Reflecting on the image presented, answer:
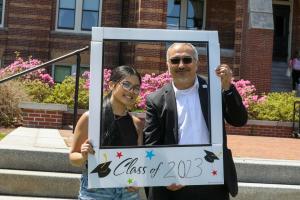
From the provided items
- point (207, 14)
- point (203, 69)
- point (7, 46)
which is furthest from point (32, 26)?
point (203, 69)

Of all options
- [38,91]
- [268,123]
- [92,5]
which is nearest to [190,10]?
[92,5]

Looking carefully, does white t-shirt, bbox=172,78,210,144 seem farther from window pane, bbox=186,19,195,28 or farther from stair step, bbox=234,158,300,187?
window pane, bbox=186,19,195,28

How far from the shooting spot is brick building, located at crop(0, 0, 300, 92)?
60.9ft

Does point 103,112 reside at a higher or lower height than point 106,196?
higher

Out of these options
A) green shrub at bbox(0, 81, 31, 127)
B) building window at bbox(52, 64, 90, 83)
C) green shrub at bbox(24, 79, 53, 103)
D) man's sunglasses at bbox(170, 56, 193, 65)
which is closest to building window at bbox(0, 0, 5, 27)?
building window at bbox(52, 64, 90, 83)

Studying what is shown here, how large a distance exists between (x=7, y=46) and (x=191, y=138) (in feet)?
60.1

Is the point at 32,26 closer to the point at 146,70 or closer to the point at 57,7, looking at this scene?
the point at 57,7

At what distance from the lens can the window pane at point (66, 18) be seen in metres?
21.1

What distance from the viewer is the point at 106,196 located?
10.2 feet

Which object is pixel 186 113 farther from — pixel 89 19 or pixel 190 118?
pixel 89 19

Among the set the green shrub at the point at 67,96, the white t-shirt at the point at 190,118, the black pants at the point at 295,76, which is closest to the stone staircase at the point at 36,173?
the white t-shirt at the point at 190,118

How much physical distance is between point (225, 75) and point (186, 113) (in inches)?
12.9

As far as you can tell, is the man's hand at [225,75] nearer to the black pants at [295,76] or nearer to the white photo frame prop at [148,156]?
the white photo frame prop at [148,156]

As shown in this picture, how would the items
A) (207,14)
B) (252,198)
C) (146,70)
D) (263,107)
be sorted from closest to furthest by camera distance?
(252,198), (263,107), (146,70), (207,14)
